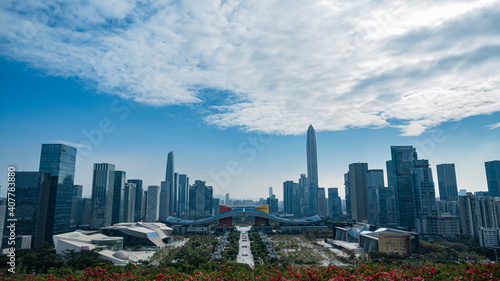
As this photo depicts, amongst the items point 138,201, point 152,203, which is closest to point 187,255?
point 138,201

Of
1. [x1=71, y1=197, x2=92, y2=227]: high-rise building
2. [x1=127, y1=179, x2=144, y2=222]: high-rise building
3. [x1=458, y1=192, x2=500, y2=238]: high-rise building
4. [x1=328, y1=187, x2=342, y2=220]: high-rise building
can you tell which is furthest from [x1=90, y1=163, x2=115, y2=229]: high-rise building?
[x1=328, y1=187, x2=342, y2=220]: high-rise building

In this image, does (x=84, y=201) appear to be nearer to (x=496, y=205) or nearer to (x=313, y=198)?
(x=313, y=198)

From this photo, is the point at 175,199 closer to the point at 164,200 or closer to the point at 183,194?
the point at 183,194

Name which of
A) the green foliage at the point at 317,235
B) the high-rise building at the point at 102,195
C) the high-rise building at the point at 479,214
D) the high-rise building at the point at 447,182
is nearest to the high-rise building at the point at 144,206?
the high-rise building at the point at 102,195

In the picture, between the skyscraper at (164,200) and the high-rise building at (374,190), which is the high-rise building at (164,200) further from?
the high-rise building at (374,190)

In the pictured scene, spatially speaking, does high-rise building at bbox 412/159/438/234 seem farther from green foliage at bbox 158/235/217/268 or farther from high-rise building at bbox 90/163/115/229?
high-rise building at bbox 90/163/115/229
